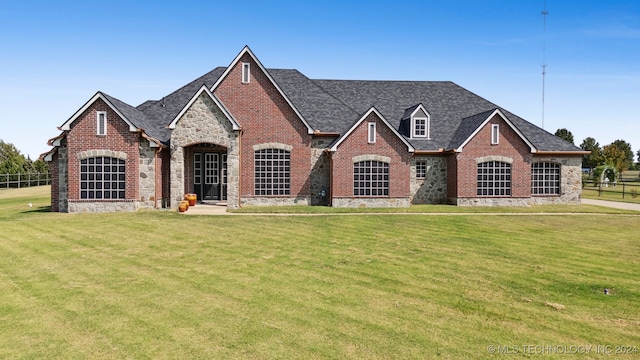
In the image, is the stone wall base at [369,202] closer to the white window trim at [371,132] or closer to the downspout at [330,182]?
the downspout at [330,182]

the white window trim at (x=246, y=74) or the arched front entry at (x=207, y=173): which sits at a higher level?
the white window trim at (x=246, y=74)

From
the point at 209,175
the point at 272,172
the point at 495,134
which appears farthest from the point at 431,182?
the point at 209,175

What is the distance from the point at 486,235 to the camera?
15906 millimetres

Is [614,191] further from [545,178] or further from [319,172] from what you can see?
[319,172]

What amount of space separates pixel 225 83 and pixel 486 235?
1822 centimetres

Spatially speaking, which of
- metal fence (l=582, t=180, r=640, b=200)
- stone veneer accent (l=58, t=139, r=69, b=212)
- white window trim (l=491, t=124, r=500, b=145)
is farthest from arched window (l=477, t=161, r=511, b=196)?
stone veneer accent (l=58, t=139, r=69, b=212)

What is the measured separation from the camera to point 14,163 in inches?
1951

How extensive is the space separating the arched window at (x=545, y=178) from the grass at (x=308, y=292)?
12.8 meters

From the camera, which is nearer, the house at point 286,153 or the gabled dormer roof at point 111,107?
the gabled dormer roof at point 111,107

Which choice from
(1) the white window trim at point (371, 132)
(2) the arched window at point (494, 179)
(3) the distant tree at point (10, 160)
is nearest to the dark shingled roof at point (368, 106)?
(1) the white window trim at point (371, 132)

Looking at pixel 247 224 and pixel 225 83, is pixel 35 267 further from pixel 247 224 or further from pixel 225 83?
pixel 225 83

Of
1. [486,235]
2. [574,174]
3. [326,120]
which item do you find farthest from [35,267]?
[574,174]

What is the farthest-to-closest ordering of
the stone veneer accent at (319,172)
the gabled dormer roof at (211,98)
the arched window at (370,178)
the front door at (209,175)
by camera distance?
the front door at (209,175) → the stone veneer accent at (319,172) → the arched window at (370,178) → the gabled dormer roof at (211,98)

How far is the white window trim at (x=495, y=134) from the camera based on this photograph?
87.8ft
